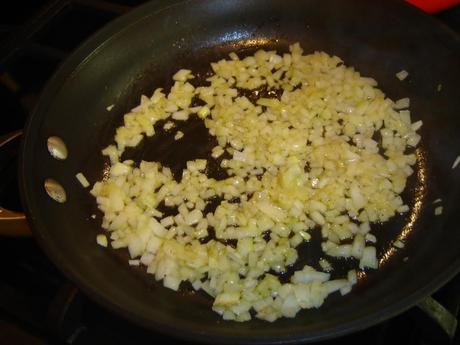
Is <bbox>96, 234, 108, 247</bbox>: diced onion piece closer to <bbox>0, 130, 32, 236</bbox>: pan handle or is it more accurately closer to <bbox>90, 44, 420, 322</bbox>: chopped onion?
<bbox>90, 44, 420, 322</bbox>: chopped onion

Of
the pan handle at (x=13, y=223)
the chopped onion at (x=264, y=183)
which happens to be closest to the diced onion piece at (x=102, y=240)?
the chopped onion at (x=264, y=183)

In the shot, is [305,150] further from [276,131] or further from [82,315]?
[82,315]

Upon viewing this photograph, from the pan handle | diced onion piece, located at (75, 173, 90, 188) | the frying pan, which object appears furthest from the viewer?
diced onion piece, located at (75, 173, 90, 188)

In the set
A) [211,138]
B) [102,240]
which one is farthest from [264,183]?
[102,240]

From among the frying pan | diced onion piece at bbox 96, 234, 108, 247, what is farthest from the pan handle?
diced onion piece at bbox 96, 234, 108, 247

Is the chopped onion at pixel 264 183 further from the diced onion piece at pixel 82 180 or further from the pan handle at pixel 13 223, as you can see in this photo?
the pan handle at pixel 13 223

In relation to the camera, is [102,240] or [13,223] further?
[102,240]

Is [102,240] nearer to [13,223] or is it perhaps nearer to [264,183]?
[13,223]

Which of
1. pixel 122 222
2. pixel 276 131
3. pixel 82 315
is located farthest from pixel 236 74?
pixel 82 315
